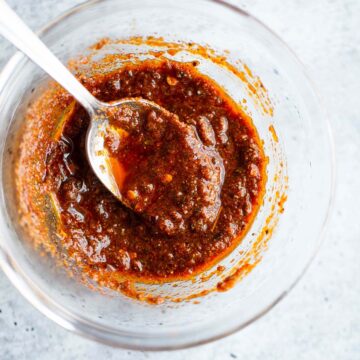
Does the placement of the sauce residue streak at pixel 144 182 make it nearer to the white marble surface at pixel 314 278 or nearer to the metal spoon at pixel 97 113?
the metal spoon at pixel 97 113

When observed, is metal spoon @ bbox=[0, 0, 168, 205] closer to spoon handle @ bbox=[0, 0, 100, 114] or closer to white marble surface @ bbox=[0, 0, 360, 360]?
spoon handle @ bbox=[0, 0, 100, 114]

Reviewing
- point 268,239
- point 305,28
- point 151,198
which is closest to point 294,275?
point 268,239

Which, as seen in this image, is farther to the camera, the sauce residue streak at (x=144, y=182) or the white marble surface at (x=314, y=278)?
the white marble surface at (x=314, y=278)

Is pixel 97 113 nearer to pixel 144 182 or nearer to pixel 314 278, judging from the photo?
pixel 144 182

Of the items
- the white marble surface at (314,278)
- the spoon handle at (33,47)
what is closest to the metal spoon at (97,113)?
the spoon handle at (33,47)

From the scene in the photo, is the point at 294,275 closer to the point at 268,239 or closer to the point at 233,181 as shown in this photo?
the point at 268,239

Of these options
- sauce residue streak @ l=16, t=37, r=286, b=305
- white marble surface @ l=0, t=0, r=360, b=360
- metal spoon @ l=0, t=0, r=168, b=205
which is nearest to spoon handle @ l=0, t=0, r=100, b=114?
metal spoon @ l=0, t=0, r=168, b=205
